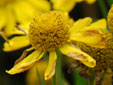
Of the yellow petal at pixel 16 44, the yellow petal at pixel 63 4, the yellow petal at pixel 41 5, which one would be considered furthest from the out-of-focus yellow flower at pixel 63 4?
the yellow petal at pixel 16 44

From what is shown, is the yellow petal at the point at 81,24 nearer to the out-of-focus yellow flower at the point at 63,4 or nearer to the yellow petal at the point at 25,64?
the yellow petal at the point at 25,64

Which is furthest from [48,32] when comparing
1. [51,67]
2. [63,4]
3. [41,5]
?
[41,5]

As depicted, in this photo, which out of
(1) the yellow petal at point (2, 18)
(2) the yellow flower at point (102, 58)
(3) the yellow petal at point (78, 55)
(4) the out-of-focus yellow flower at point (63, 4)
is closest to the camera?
(3) the yellow petal at point (78, 55)

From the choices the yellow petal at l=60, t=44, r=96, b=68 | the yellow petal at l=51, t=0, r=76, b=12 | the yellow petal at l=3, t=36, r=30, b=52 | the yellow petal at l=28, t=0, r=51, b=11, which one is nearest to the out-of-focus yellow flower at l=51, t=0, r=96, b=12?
the yellow petal at l=51, t=0, r=76, b=12

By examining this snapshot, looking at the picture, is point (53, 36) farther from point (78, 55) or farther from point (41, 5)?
point (41, 5)

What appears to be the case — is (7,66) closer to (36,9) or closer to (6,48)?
(36,9)

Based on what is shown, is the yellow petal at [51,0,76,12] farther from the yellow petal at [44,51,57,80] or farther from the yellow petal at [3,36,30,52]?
the yellow petal at [44,51,57,80]

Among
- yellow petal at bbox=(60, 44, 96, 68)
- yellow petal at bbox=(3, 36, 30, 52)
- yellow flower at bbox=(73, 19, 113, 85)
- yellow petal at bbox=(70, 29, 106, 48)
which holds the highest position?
yellow petal at bbox=(3, 36, 30, 52)
